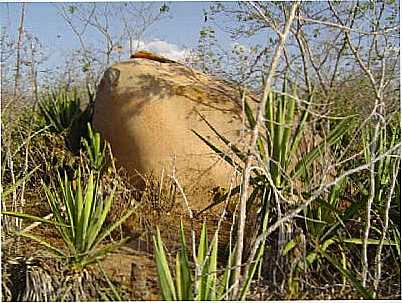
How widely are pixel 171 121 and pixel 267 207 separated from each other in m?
1.59

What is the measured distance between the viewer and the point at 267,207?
3.49 metres

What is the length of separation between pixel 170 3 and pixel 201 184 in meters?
1.31

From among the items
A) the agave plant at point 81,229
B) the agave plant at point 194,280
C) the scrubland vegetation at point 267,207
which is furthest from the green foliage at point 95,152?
the agave plant at point 194,280

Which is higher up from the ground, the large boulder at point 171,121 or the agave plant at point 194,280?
the large boulder at point 171,121

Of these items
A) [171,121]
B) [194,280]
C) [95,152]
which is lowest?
[194,280]

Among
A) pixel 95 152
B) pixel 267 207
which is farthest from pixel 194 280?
pixel 95 152

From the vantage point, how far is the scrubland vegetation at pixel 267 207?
2.85 meters

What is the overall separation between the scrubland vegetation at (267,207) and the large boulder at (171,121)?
14 centimetres

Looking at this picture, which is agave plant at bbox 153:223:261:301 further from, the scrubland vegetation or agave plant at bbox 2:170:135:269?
agave plant at bbox 2:170:135:269

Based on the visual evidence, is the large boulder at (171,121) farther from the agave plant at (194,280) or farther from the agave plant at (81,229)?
the agave plant at (194,280)

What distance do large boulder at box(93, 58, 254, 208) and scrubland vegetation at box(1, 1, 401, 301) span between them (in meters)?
0.14

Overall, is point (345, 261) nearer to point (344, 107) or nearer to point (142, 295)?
point (142, 295)

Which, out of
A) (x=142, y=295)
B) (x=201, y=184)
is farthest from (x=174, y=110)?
(x=142, y=295)

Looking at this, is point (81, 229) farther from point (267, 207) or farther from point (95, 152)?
point (95, 152)
